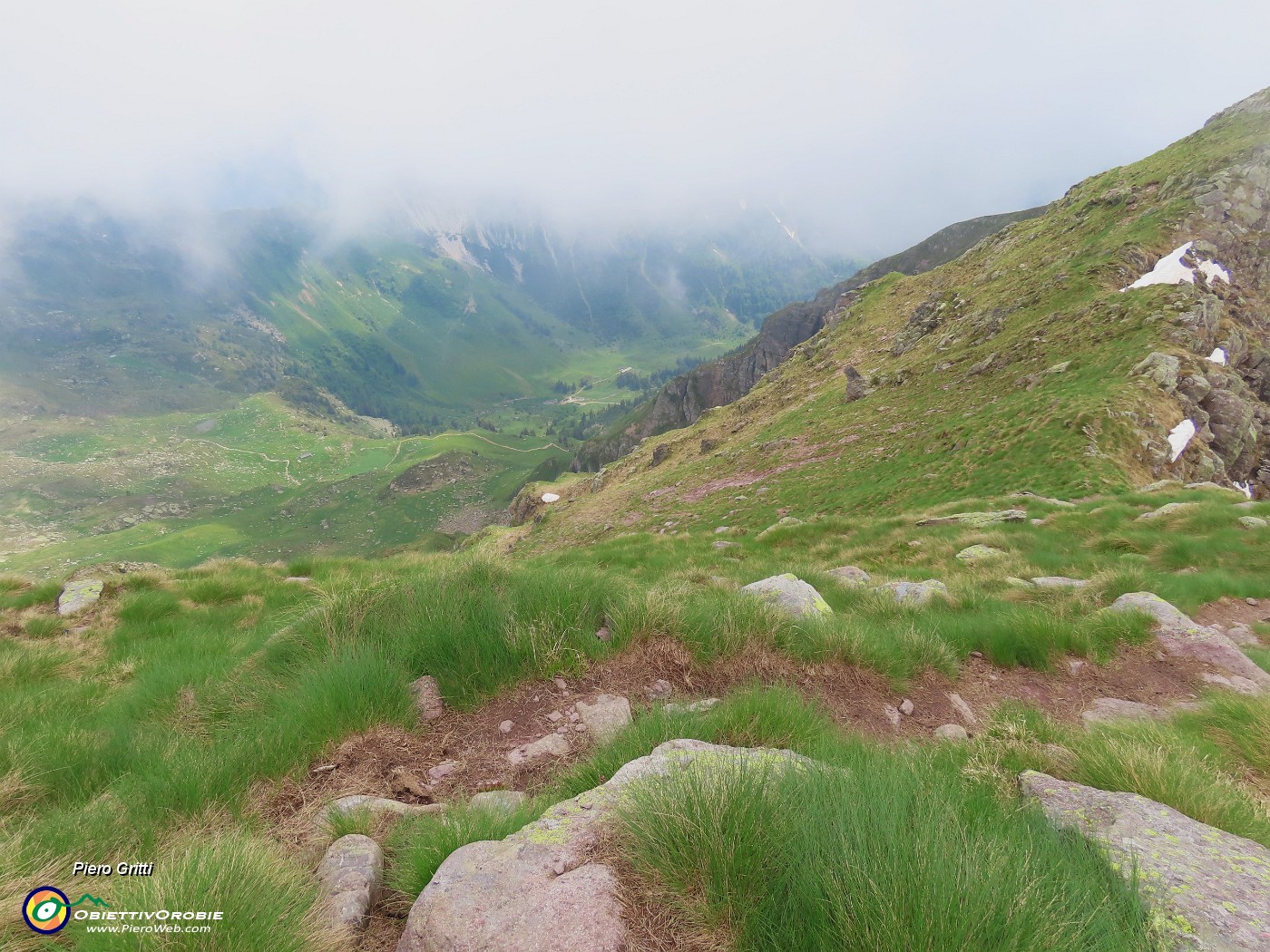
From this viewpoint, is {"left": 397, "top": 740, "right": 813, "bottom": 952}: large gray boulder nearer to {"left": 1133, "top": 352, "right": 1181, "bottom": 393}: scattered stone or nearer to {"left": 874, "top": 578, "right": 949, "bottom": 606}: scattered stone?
{"left": 874, "top": 578, "right": 949, "bottom": 606}: scattered stone

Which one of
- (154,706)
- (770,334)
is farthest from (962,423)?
(770,334)

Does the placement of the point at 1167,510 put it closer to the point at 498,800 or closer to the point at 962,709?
the point at 962,709

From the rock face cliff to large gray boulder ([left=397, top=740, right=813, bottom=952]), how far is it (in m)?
163

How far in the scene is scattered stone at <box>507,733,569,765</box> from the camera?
431 cm

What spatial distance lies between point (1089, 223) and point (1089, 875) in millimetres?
55721

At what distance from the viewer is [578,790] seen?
141 inches

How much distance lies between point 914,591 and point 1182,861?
7091 millimetres

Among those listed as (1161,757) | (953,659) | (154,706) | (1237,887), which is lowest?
(953,659)

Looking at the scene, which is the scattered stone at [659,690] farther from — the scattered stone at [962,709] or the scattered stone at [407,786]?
the scattered stone at [962,709]

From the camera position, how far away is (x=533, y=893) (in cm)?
248

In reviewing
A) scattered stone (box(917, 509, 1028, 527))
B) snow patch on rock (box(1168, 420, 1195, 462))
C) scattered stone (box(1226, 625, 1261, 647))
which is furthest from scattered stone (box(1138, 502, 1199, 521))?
snow patch on rock (box(1168, 420, 1195, 462))

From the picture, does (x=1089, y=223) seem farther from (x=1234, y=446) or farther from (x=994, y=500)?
(x=994, y=500)

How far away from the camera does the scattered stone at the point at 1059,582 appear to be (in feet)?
30.8

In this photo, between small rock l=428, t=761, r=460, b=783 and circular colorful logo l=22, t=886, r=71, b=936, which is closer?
circular colorful logo l=22, t=886, r=71, b=936
